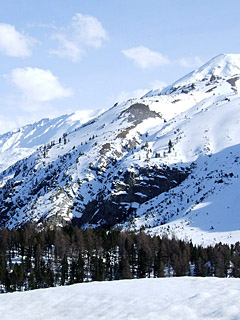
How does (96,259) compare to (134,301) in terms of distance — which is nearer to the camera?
(134,301)

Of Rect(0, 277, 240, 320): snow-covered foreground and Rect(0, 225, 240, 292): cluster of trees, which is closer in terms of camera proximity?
Rect(0, 277, 240, 320): snow-covered foreground

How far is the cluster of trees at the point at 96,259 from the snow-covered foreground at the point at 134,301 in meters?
62.7

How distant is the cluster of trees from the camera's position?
9056 centimetres

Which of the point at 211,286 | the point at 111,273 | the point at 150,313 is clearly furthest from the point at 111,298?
the point at 111,273

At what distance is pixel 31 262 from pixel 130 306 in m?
86.4

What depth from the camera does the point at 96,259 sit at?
96.8 metres

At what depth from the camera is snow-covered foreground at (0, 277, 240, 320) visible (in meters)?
20.7

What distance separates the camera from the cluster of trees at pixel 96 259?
90.6 meters

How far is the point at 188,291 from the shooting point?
81.9ft

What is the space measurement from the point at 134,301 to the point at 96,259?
7529 centimetres

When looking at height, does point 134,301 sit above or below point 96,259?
above

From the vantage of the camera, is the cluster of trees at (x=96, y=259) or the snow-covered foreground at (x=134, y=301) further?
the cluster of trees at (x=96, y=259)

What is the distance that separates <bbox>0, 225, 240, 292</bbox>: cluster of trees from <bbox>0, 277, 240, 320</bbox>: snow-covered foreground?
62707mm

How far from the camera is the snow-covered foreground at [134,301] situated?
20.7 metres
